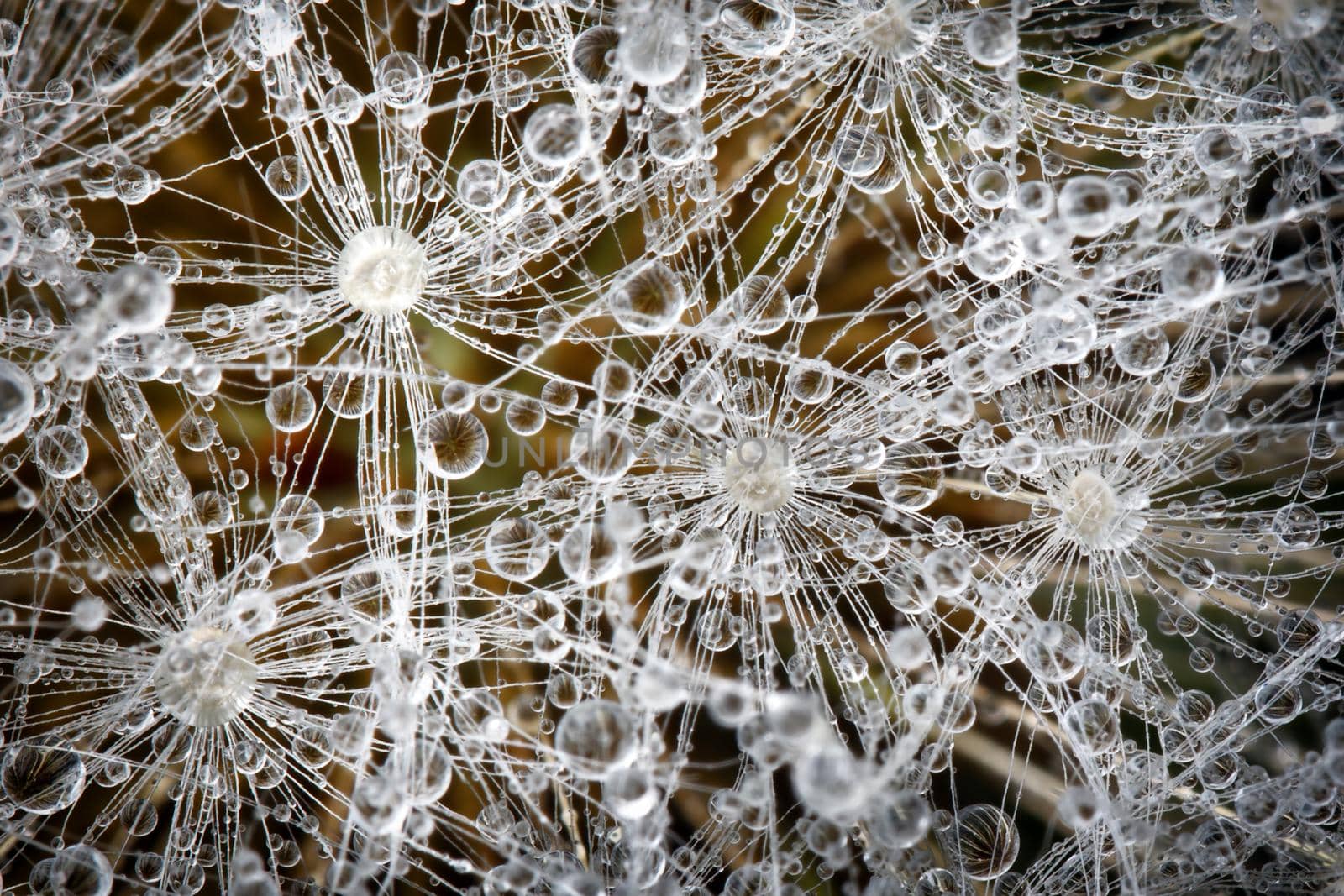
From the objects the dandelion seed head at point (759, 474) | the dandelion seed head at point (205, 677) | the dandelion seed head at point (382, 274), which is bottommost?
the dandelion seed head at point (205, 677)

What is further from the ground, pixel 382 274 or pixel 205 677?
pixel 382 274

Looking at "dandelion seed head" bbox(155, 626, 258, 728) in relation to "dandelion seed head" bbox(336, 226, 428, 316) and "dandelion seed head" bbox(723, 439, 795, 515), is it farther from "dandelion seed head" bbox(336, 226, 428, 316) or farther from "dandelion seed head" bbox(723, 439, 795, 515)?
"dandelion seed head" bbox(723, 439, 795, 515)

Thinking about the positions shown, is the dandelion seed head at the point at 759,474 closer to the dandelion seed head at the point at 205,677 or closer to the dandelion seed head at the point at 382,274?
the dandelion seed head at the point at 382,274

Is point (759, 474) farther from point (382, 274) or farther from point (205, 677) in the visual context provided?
point (205, 677)

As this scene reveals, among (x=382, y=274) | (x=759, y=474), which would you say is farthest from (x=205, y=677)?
(x=759, y=474)

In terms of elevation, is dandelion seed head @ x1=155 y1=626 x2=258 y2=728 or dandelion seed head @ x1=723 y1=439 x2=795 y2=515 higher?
dandelion seed head @ x1=723 y1=439 x2=795 y2=515

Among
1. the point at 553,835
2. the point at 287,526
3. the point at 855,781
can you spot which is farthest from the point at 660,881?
the point at 287,526

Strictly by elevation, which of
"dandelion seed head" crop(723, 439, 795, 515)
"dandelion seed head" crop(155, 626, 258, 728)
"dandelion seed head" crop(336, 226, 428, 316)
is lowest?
"dandelion seed head" crop(155, 626, 258, 728)

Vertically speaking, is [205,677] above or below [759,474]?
below

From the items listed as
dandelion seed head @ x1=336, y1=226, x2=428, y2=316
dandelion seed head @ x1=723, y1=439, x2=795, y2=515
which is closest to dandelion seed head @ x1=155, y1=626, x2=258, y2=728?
dandelion seed head @ x1=336, y1=226, x2=428, y2=316

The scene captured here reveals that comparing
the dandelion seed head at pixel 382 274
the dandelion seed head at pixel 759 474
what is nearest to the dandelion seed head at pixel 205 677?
the dandelion seed head at pixel 382 274

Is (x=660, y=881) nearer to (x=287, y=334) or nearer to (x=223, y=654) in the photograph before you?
(x=223, y=654)
